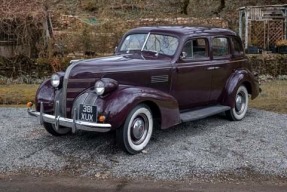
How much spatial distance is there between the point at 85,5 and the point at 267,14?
8.70 metres

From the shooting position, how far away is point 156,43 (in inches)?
292

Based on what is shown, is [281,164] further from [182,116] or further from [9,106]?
[9,106]

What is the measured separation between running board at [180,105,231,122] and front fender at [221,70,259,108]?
15 centimetres

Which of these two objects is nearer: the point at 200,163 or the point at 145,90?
the point at 200,163

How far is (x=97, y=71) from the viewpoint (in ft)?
20.4

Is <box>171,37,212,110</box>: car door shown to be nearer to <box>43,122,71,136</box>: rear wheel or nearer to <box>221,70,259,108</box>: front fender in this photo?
<box>221,70,259,108</box>: front fender

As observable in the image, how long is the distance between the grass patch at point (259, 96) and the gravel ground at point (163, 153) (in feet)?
7.06

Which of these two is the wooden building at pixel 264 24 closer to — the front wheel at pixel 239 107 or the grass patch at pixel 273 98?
the grass patch at pixel 273 98

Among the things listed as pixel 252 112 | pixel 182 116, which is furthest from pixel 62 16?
pixel 182 116

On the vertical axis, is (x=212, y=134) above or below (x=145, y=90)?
below

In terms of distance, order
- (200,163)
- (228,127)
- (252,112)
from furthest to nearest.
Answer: (252,112) → (228,127) → (200,163)

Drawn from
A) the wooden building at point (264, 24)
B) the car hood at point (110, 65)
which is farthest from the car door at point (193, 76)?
the wooden building at point (264, 24)

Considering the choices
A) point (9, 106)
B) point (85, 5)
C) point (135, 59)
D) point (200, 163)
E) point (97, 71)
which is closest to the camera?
point (200, 163)

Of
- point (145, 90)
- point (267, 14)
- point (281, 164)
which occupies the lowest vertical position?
point (281, 164)
